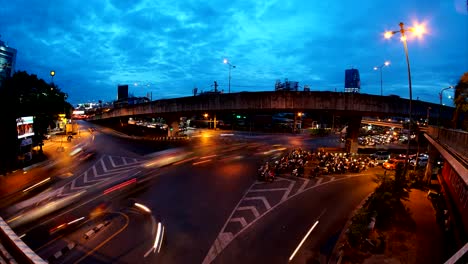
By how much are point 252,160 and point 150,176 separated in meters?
15.0

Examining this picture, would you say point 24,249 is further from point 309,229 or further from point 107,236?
point 309,229

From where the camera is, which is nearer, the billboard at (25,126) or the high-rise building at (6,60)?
the billboard at (25,126)

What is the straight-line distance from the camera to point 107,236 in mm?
14875

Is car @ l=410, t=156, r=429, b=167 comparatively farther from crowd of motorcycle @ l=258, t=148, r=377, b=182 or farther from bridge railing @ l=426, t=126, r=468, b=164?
bridge railing @ l=426, t=126, r=468, b=164

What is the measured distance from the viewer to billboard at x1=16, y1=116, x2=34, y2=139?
32.9 metres

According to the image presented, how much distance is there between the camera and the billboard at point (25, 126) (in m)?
32.9

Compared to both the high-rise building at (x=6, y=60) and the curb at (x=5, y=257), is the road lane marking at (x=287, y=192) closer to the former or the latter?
the curb at (x=5, y=257)

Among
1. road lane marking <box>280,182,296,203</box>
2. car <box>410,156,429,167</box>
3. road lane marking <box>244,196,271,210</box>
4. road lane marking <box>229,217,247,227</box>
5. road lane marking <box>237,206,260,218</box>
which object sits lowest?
road lane marking <box>229,217,247,227</box>

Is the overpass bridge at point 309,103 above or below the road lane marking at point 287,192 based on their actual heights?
above

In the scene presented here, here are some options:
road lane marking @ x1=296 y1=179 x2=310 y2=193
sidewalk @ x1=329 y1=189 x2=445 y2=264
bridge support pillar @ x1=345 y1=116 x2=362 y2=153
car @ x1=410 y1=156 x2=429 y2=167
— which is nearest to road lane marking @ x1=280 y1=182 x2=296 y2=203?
road lane marking @ x1=296 y1=179 x2=310 y2=193

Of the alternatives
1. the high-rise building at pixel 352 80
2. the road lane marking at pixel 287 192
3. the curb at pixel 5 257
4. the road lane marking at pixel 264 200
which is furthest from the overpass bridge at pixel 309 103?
the high-rise building at pixel 352 80

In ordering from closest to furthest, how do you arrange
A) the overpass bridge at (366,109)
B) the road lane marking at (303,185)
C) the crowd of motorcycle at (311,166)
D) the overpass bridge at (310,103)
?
1. the overpass bridge at (366,109)
2. the road lane marking at (303,185)
3. the crowd of motorcycle at (311,166)
4. the overpass bridge at (310,103)

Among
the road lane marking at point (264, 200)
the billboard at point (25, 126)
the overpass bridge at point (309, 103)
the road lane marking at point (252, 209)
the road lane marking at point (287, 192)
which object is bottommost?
the road lane marking at point (252, 209)

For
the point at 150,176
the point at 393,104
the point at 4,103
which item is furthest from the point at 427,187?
the point at 4,103
